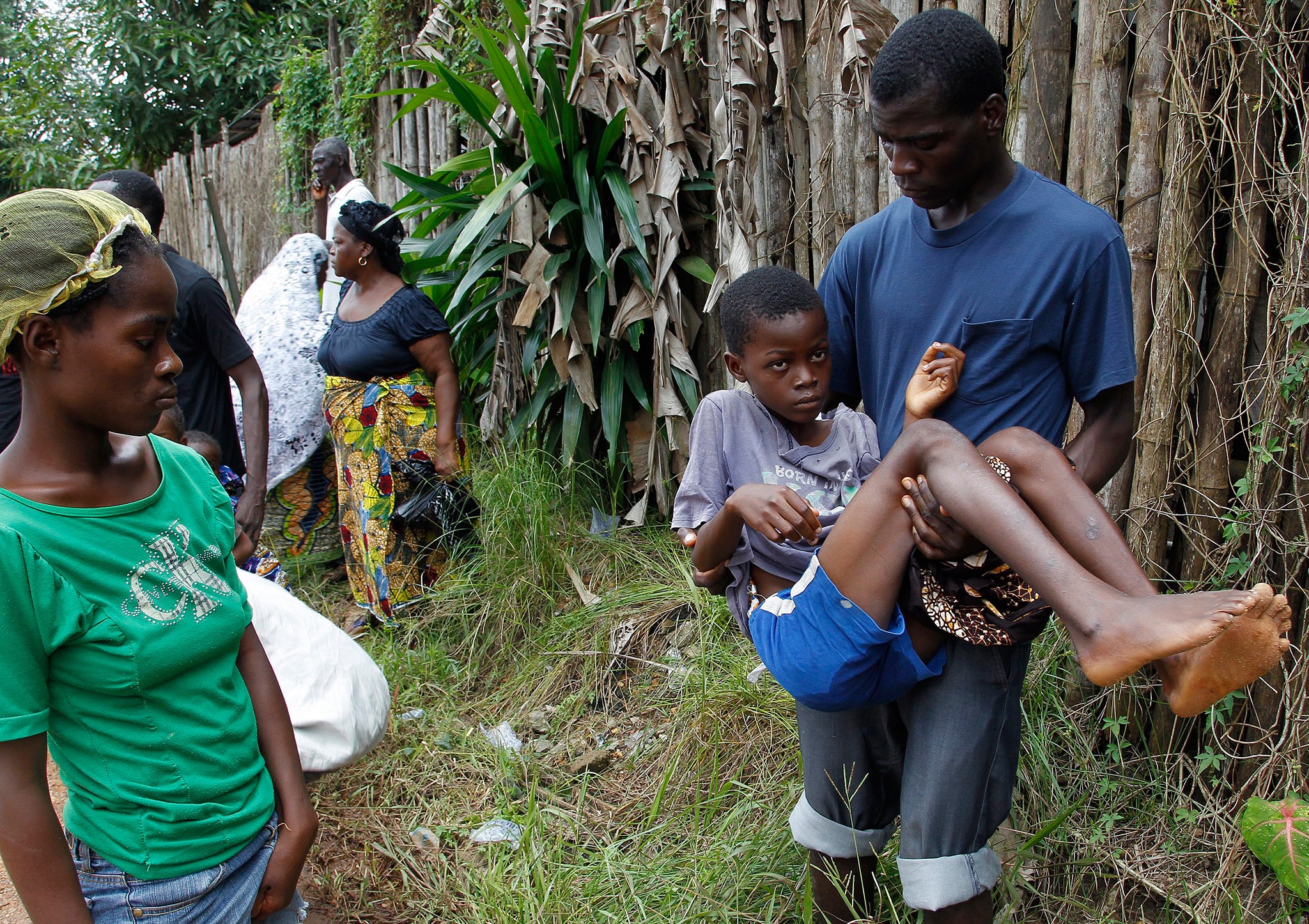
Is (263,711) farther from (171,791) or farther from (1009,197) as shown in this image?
(1009,197)

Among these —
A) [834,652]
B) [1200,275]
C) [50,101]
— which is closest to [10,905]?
[834,652]

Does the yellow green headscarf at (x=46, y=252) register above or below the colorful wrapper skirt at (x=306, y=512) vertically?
above

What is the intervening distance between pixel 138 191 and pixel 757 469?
2.99 metres

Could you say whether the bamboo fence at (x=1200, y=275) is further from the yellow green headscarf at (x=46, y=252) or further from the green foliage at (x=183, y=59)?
the green foliage at (x=183, y=59)

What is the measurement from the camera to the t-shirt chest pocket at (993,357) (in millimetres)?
1769

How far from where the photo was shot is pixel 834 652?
5.53 feet

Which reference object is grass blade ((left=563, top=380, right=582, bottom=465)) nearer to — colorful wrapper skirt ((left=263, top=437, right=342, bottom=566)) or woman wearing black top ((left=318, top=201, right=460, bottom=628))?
woman wearing black top ((left=318, top=201, right=460, bottom=628))

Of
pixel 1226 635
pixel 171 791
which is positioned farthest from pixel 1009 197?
pixel 171 791

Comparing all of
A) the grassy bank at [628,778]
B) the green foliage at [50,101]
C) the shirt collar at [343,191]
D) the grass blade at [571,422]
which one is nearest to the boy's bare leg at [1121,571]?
the grassy bank at [628,778]

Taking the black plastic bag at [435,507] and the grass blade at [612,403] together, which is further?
the black plastic bag at [435,507]

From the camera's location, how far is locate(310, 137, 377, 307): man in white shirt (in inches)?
202

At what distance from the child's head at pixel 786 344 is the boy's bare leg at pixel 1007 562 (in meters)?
0.39

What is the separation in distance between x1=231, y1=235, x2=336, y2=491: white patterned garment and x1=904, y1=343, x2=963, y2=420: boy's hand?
139 inches

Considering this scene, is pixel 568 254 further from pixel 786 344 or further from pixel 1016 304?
pixel 1016 304
